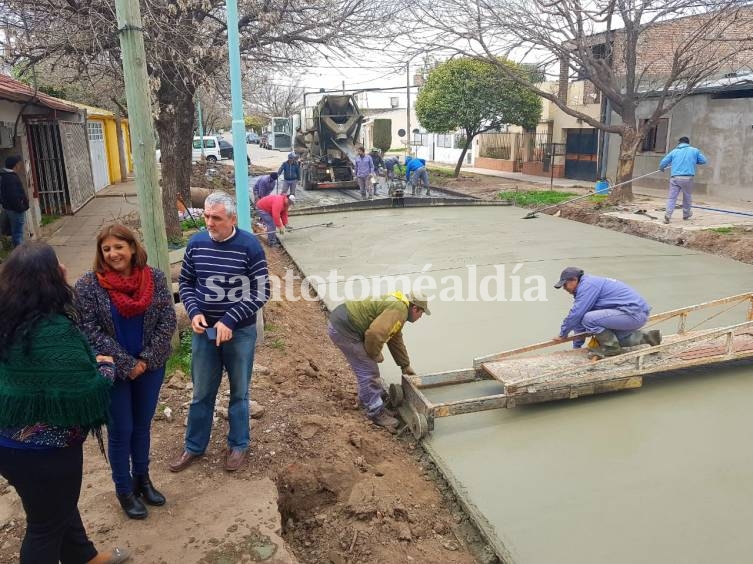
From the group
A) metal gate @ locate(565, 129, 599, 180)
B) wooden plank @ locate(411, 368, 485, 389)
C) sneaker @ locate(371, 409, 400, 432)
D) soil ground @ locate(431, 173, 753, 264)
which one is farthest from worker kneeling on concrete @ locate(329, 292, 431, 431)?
metal gate @ locate(565, 129, 599, 180)

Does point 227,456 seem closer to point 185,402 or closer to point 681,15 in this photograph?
point 185,402

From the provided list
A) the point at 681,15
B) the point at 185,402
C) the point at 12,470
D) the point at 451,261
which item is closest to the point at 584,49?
the point at 681,15

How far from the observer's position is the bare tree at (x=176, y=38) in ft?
25.9

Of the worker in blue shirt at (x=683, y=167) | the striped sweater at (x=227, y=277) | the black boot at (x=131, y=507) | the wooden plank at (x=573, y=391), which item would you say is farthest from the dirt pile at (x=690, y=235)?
the black boot at (x=131, y=507)

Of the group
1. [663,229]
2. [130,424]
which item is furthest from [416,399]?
[663,229]

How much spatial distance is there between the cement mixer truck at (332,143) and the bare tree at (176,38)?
→ 7330mm

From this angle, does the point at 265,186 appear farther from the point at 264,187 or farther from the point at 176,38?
the point at 176,38

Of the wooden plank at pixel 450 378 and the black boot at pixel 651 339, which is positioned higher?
the black boot at pixel 651 339

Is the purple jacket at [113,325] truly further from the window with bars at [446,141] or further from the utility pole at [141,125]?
the window with bars at [446,141]

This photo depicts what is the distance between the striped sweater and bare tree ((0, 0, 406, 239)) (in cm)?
506

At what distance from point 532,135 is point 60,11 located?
1989 cm

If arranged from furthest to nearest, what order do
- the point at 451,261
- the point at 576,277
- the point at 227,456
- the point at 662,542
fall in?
the point at 451,261
the point at 576,277
the point at 227,456
the point at 662,542

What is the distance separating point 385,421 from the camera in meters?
4.41

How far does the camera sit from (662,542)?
306 cm
